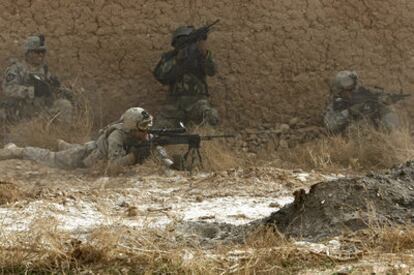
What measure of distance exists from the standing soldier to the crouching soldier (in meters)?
0.97

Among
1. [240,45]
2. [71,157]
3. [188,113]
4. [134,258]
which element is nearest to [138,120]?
[71,157]

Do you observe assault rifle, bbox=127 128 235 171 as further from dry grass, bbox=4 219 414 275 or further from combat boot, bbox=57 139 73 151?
dry grass, bbox=4 219 414 275

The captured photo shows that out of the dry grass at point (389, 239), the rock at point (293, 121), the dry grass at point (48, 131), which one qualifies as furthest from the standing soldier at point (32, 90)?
the dry grass at point (389, 239)

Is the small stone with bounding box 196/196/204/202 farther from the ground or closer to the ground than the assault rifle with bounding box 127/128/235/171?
closer to the ground

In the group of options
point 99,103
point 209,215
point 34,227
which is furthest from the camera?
point 99,103

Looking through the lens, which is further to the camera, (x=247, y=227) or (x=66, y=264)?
(x=247, y=227)

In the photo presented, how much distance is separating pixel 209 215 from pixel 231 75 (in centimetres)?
435

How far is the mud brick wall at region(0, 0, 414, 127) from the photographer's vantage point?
395 inches

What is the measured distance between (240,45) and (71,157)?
2.83 meters

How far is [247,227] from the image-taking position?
5.29 m

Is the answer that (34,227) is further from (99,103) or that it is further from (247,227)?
(99,103)

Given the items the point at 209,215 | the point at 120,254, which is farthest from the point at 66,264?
the point at 209,215

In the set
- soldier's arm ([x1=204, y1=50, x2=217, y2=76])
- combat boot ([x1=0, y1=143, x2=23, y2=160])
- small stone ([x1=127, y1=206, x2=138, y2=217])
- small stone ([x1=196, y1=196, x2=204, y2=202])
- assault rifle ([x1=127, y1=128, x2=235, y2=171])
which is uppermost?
soldier's arm ([x1=204, y1=50, x2=217, y2=76])

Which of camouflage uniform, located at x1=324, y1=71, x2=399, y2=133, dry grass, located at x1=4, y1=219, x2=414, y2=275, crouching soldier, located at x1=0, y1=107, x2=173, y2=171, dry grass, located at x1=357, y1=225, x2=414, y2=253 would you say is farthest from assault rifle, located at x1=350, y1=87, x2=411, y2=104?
dry grass, located at x1=4, y1=219, x2=414, y2=275
